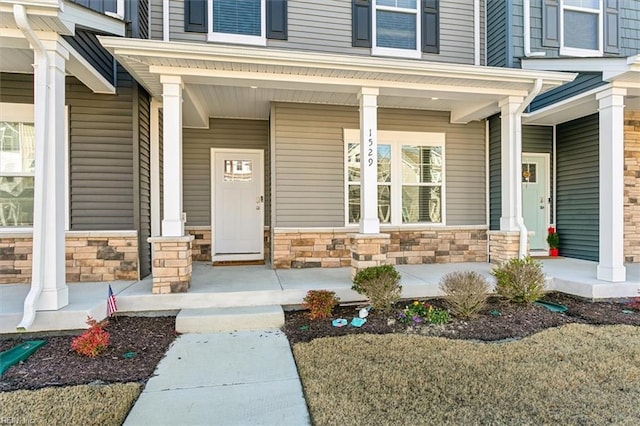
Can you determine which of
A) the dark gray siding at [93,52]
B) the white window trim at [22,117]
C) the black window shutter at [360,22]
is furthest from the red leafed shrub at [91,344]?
the black window shutter at [360,22]

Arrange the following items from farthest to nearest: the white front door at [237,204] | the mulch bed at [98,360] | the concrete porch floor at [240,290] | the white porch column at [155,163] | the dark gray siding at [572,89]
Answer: the white front door at [237,204] → the white porch column at [155,163] → the dark gray siding at [572,89] → the concrete porch floor at [240,290] → the mulch bed at [98,360]

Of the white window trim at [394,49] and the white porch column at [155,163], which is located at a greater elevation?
the white window trim at [394,49]

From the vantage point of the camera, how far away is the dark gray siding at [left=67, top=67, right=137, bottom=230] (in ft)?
15.4

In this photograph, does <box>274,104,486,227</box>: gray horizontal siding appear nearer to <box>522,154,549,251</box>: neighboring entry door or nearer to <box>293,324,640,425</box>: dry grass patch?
<box>522,154,549,251</box>: neighboring entry door

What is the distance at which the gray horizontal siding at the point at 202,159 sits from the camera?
6.33 meters

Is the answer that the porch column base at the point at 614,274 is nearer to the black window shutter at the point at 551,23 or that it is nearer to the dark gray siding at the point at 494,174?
the dark gray siding at the point at 494,174

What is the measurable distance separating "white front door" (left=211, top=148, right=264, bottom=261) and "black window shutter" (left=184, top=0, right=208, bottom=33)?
1925 mm

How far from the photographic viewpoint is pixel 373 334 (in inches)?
134

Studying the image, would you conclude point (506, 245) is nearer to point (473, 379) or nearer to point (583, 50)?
point (473, 379)

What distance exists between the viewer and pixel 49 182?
3.35 metres

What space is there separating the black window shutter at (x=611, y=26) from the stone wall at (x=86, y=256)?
866cm

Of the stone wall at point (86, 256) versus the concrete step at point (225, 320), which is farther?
the stone wall at point (86, 256)

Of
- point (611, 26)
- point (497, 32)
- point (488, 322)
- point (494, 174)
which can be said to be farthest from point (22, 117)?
point (611, 26)

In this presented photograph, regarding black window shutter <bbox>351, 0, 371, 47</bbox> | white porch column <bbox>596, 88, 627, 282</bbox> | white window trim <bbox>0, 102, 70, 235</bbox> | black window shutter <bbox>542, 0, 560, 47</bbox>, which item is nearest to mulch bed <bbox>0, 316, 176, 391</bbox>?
white window trim <bbox>0, 102, 70, 235</bbox>
